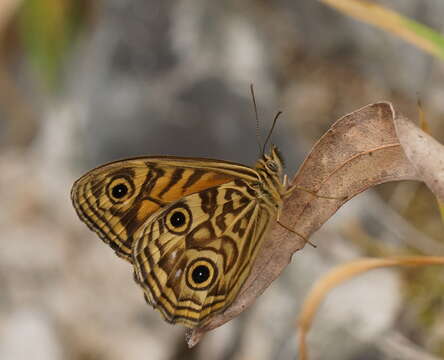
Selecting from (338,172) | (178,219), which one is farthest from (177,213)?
(338,172)

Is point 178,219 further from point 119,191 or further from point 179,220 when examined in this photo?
point 119,191

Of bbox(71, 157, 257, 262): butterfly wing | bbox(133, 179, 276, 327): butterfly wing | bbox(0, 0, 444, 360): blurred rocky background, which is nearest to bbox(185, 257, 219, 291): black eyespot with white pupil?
bbox(133, 179, 276, 327): butterfly wing

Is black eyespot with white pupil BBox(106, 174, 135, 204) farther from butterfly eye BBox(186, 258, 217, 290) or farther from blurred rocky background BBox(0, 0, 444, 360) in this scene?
blurred rocky background BBox(0, 0, 444, 360)

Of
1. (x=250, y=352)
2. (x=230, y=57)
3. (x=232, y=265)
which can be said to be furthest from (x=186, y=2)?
(x=232, y=265)

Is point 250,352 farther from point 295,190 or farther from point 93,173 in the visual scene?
point 295,190

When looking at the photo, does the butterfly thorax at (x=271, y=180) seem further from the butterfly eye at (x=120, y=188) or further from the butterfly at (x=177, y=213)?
the butterfly eye at (x=120, y=188)

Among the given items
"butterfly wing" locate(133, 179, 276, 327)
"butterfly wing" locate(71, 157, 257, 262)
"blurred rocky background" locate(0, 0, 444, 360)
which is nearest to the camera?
"butterfly wing" locate(133, 179, 276, 327)

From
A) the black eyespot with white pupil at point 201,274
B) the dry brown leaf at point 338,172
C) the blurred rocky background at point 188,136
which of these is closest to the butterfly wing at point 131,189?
the black eyespot with white pupil at point 201,274
